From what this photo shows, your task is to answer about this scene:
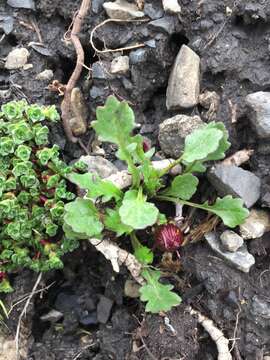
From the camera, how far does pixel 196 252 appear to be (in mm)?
2484

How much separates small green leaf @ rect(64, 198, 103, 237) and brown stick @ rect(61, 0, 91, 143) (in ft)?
1.65

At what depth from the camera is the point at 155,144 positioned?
8.69ft

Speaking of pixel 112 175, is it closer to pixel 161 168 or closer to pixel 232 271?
pixel 161 168

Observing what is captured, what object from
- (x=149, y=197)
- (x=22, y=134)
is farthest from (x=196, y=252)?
(x=22, y=134)

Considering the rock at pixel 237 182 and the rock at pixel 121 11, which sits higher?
the rock at pixel 121 11

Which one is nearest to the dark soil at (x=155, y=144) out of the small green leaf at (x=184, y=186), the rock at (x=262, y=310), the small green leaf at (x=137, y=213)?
the rock at (x=262, y=310)

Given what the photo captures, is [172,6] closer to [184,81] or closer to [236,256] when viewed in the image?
[184,81]

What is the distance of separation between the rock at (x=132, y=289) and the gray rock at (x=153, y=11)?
4.35 feet

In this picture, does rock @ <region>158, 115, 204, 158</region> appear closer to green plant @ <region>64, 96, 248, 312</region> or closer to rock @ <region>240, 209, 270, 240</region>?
green plant @ <region>64, 96, 248, 312</region>

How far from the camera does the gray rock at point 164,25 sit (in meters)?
2.65

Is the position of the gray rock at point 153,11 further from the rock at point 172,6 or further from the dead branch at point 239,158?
the dead branch at point 239,158

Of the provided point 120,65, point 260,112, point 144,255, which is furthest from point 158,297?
point 120,65

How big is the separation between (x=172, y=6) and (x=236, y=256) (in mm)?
1262

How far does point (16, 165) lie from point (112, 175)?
44 centimetres
